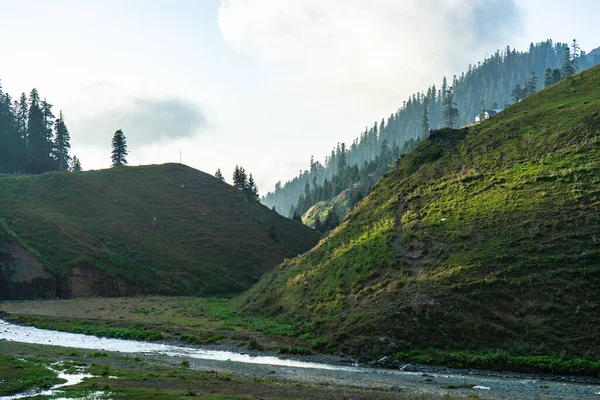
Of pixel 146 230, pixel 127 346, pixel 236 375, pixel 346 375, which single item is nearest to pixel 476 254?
pixel 346 375

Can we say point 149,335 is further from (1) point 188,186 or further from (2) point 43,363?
(1) point 188,186

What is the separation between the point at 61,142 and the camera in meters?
150

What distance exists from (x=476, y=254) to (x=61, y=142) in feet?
474

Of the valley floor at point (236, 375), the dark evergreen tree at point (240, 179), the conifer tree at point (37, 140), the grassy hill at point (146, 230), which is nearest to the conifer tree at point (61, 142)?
the conifer tree at point (37, 140)

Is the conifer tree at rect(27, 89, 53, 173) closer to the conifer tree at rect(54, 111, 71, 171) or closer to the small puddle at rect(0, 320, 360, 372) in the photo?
the conifer tree at rect(54, 111, 71, 171)

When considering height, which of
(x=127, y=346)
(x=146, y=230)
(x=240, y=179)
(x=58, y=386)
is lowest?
(x=127, y=346)

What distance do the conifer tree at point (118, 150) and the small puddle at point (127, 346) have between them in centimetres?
10728

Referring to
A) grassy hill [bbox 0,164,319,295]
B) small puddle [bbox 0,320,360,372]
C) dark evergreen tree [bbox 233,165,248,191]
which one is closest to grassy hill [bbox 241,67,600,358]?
small puddle [bbox 0,320,360,372]

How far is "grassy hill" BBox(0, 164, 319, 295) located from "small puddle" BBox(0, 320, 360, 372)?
34488mm

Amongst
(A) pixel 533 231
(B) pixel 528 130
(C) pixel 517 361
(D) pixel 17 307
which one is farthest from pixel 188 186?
(C) pixel 517 361

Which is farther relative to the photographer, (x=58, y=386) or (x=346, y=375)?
(x=346, y=375)

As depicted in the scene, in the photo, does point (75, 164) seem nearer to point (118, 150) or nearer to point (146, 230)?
point (118, 150)

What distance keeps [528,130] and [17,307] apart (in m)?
78.6

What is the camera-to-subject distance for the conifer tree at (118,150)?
15088cm
